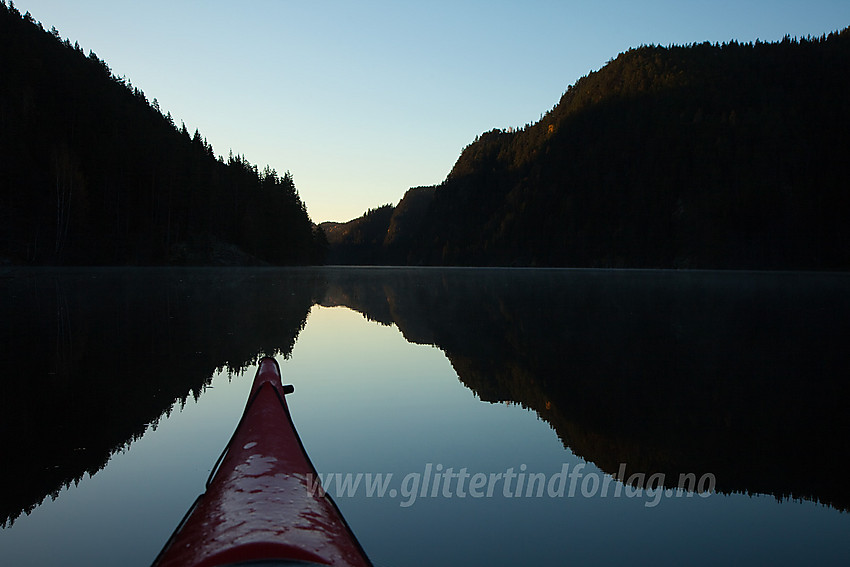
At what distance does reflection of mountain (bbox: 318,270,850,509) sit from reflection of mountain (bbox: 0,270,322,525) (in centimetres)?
436

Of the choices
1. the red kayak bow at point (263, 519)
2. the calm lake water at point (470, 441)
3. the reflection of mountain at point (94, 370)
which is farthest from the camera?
the reflection of mountain at point (94, 370)

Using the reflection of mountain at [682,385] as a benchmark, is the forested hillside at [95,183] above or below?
above

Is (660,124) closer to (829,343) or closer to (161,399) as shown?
(829,343)

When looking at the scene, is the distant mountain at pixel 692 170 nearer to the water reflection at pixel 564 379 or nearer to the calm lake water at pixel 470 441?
the water reflection at pixel 564 379

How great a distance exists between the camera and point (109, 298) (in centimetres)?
2223

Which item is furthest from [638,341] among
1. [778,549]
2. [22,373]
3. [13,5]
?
[13,5]

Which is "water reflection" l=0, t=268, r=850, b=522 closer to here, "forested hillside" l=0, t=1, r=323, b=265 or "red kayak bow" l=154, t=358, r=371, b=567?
"red kayak bow" l=154, t=358, r=371, b=567

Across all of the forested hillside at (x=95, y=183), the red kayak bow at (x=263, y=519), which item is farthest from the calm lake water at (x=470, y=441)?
the forested hillside at (x=95, y=183)

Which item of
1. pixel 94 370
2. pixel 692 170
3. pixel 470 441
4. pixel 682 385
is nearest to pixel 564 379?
pixel 682 385

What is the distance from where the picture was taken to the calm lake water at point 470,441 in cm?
380

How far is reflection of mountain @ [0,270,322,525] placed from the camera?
16.7 ft

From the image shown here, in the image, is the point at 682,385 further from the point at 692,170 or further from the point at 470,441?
the point at 692,170

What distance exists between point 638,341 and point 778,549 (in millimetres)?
9446

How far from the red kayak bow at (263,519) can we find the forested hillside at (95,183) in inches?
2407
